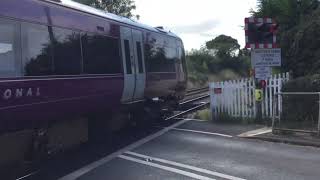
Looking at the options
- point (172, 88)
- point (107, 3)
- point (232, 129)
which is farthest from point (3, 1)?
point (107, 3)

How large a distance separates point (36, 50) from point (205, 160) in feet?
12.8

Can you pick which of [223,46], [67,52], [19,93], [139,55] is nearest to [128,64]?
[139,55]

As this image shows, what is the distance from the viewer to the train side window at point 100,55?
12.5 m

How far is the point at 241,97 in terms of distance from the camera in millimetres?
18078

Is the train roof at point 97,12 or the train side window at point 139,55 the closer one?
the train roof at point 97,12

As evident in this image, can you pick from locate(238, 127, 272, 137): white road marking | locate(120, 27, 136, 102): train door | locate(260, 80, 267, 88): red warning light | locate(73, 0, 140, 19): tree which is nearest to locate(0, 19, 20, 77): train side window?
Answer: locate(120, 27, 136, 102): train door

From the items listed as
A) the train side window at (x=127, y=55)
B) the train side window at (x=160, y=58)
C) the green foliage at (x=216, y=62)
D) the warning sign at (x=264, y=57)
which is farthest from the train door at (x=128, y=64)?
the green foliage at (x=216, y=62)

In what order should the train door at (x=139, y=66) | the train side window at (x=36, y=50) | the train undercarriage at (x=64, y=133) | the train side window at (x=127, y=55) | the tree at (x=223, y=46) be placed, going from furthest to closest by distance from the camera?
the tree at (x=223, y=46)
the train door at (x=139, y=66)
the train side window at (x=127, y=55)
the train side window at (x=36, y=50)
the train undercarriage at (x=64, y=133)

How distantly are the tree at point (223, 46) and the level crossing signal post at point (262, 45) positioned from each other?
172 ft

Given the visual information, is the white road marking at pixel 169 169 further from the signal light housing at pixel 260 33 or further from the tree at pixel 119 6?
the tree at pixel 119 6

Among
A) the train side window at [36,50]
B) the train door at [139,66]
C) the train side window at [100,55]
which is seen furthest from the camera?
the train door at [139,66]

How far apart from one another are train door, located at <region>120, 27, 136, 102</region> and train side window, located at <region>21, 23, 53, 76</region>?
13.1ft

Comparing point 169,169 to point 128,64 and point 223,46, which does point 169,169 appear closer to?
point 128,64

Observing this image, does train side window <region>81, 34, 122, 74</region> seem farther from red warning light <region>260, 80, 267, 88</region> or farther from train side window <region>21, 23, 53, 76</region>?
red warning light <region>260, 80, 267, 88</region>
